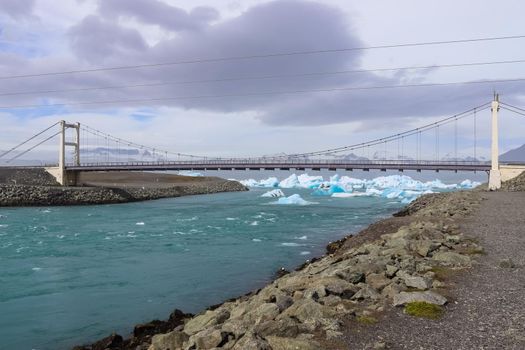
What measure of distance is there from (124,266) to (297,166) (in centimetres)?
3871

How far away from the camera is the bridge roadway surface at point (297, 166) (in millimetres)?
49344

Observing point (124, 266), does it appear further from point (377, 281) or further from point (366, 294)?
point (366, 294)

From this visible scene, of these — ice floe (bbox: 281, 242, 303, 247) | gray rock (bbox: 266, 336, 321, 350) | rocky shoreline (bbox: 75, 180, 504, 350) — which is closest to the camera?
gray rock (bbox: 266, 336, 321, 350)

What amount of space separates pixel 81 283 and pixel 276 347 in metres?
10.4

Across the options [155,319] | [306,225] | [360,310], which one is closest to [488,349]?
[360,310]

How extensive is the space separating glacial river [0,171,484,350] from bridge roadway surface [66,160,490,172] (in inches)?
858

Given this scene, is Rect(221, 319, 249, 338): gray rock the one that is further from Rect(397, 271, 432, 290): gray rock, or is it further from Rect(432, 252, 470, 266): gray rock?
Rect(432, 252, 470, 266): gray rock

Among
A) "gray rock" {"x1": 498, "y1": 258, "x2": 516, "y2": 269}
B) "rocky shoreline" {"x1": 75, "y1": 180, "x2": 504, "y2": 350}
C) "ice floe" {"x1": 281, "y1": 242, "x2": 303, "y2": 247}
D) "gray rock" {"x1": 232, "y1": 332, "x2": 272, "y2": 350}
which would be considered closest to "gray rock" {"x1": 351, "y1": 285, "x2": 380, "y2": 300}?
"rocky shoreline" {"x1": 75, "y1": 180, "x2": 504, "y2": 350}

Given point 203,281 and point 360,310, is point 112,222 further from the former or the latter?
point 360,310

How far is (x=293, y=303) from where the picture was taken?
623cm

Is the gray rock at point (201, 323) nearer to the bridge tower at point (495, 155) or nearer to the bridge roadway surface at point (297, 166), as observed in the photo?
the bridge tower at point (495, 155)

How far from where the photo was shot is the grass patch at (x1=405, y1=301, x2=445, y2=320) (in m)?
5.61

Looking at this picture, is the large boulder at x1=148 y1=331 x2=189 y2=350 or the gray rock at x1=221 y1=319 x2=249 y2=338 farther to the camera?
the large boulder at x1=148 y1=331 x2=189 y2=350

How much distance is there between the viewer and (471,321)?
5.41 m
